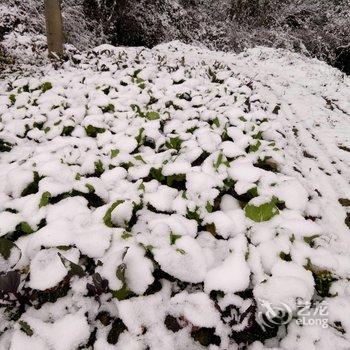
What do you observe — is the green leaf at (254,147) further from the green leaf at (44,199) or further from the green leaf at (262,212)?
the green leaf at (44,199)

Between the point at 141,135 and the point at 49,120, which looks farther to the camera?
the point at 49,120

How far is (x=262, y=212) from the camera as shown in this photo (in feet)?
8.53

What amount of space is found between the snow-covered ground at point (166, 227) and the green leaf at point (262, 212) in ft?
0.04

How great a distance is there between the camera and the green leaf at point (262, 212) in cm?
259

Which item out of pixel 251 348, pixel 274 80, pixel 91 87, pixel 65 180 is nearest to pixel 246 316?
pixel 251 348

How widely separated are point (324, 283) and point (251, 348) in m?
0.72

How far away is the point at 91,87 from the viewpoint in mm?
5488

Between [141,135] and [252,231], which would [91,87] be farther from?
[252,231]

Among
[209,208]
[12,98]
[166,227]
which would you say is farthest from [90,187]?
[12,98]

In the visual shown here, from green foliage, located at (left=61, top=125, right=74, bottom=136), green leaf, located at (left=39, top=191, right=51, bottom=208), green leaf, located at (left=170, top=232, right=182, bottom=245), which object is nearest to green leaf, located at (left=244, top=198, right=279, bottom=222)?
green leaf, located at (left=170, top=232, right=182, bottom=245)

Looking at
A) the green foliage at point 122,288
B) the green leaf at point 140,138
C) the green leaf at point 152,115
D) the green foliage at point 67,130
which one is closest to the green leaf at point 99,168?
the green leaf at point 140,138

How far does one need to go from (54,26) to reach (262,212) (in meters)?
6.73

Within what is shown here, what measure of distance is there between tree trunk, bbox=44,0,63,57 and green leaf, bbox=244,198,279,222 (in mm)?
6559

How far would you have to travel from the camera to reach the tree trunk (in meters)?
6.93
